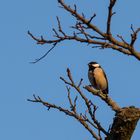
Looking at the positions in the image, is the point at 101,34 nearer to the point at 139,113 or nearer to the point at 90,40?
the point at 90,40

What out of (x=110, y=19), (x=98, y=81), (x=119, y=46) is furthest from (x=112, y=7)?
(x=98, y=81)

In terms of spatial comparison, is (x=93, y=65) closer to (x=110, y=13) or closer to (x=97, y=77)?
(x=97, y=77)

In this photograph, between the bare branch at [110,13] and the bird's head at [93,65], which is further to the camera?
the bird's head at [93,65]

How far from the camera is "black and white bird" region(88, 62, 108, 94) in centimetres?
1263

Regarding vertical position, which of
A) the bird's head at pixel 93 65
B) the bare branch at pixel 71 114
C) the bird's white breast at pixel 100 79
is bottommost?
the bare branch at pixel 71 114

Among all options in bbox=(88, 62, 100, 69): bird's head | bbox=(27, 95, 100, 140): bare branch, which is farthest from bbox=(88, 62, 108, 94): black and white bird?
bbox=(27, 95, 100, 140): bare branch

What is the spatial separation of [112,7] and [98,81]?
807cm

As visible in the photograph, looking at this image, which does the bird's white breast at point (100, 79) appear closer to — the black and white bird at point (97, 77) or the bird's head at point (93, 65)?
the black and white bird at point (97, 77)

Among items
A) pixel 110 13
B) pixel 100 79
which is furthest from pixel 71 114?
pixel 100 79

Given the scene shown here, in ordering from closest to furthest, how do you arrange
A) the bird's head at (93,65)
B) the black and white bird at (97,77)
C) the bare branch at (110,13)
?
1. the bare branch at (110,13)
2. the black and white bird at (97,77)
3. the bird's head at (93,65)

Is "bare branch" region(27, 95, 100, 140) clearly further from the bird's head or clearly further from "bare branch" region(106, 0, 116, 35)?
the bird's head

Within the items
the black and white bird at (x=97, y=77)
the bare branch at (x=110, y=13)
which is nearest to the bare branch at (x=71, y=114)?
the bare branch at (x=110, y=13)

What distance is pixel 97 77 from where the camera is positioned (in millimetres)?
12773

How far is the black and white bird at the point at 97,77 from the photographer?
41.4 ft
